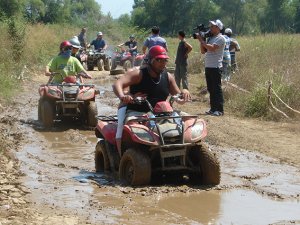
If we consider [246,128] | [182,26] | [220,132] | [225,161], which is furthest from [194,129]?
[182,26]

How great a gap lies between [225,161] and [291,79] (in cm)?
536

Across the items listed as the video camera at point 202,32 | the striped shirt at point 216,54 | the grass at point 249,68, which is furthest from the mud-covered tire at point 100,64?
the striped shirt at point 216,54

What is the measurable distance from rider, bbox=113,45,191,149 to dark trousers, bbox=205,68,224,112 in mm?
5071

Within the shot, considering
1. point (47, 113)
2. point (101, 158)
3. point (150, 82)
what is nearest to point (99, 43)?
point (47, 113)

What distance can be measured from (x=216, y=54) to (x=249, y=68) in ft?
13.6

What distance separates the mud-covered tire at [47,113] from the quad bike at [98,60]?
568 inches

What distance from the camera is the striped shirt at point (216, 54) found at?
39.1 feet

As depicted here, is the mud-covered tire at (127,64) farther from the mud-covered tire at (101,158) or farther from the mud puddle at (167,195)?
the mud-covered tire at (101,158)

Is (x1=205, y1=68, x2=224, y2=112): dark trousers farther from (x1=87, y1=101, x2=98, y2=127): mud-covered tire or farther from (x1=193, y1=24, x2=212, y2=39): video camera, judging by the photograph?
(x1=87, y1=101, x2=98, y2=127): mud-covered tire

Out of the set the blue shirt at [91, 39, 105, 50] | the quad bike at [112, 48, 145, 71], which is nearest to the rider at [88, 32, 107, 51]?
the blue shirt at [91, 39, 105, 50]

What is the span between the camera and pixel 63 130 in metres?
11.1

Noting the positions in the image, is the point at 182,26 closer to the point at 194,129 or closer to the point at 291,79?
the point at 291,79

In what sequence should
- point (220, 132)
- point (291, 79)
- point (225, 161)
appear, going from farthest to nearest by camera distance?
point (291, 79) → point (220, 132) → point (225, 161)

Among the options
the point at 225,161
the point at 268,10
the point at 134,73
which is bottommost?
the point at 225,161
